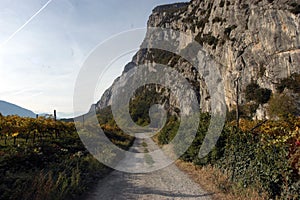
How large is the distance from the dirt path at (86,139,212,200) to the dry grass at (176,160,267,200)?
0.30 m

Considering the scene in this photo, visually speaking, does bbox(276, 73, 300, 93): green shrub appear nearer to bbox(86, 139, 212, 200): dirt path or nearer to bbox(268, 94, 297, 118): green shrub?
bbox(268, 94, 297, 118): green shrub

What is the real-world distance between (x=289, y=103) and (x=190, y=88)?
3286 cm

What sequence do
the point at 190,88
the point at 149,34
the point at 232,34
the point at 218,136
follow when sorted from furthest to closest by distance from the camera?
the point at 149,34
the point at 190,88
the point at 232,34
the point at 218,136

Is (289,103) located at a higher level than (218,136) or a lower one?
higher

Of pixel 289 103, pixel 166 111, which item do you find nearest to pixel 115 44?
pixel 289 103

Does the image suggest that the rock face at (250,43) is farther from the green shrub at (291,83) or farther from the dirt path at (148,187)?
the dirt path at (148,187)

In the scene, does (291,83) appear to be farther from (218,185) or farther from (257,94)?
(218,185)

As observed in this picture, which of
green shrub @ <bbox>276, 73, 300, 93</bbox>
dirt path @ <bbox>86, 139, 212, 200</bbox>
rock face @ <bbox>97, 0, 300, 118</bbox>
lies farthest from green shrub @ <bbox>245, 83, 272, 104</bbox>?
dirt path @ <bbox>86, 139, 212, 200</bbox>

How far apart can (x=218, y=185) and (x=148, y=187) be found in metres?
2.37

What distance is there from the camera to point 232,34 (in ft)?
201

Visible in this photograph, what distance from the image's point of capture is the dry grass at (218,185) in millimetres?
7061

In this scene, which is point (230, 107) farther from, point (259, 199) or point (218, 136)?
point (259, 199)

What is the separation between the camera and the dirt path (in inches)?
320

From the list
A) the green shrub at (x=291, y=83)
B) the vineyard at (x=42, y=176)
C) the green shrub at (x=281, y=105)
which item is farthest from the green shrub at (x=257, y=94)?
the vineyard at (x=42, y=176)
